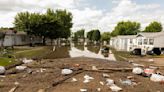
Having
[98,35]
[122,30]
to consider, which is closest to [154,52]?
[122,30]

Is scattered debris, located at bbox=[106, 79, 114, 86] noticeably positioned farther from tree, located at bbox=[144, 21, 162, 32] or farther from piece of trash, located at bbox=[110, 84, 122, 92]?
tree, located at bbox=[144, 21, 162, 32]

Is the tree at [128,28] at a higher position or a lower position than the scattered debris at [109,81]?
higher

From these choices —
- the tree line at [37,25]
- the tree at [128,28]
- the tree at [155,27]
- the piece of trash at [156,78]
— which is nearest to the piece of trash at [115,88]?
the piece of trash at [156,78]

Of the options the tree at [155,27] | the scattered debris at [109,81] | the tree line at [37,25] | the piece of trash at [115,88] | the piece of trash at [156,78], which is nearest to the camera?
the piece of trash at [115,88]

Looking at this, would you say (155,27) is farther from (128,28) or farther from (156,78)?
(156,78)

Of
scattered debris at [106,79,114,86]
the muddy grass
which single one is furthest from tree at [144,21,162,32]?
scattered debris at [106,79,114,86]

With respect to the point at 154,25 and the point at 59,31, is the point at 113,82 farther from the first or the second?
the point at 154,25

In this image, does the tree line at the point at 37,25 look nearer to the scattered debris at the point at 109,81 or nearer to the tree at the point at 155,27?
the tree at the point at 155,27

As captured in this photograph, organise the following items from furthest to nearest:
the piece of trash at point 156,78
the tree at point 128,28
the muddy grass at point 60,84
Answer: the tree at point 128,28 < the piece of trash at point 156,78 < the muddy grass at point 60,84

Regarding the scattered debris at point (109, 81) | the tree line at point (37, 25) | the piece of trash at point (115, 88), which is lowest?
the piece of trash at point (115, 88)

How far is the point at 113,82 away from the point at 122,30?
101324 mm

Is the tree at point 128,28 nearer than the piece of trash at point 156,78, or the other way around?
the piece of trash at point 156,78

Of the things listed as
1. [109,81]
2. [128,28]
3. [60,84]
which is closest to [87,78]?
[109,81]

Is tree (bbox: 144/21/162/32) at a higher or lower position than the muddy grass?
higher
